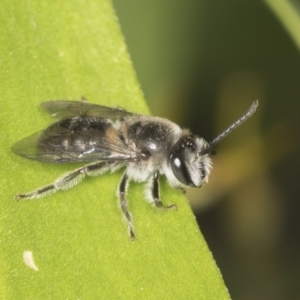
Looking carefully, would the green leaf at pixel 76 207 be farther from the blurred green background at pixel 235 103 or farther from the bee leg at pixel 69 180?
the blurred green background at pixel 235 103

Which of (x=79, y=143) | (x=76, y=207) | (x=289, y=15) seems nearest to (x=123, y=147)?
(x=79, y=143)

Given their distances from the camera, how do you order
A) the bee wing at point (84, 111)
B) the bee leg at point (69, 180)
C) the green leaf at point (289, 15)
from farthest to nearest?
1. the green leaf at point (289, 15)
2. the bee wing at point (84, 111)
3. the bee leg at point (69, 180)

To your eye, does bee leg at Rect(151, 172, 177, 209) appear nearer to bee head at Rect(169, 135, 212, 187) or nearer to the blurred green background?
bee head at Rect(169, 135, 212, 187)

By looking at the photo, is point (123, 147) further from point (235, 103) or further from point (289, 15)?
point (235, 103)

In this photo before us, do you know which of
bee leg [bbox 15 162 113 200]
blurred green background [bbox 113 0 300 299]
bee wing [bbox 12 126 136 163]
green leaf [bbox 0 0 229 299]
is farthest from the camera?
blurred green background [bbox 113 0 300 299]

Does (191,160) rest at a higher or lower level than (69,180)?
higher

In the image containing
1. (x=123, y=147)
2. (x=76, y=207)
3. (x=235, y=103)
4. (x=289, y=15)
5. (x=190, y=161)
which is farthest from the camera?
(x=235, y=103)

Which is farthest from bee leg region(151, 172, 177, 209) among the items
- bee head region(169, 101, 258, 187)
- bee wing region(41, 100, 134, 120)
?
bee wing region(41, 100, 134, 120)

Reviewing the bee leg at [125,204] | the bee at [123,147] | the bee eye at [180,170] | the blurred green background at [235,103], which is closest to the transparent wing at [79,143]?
the bee at [123,147]
